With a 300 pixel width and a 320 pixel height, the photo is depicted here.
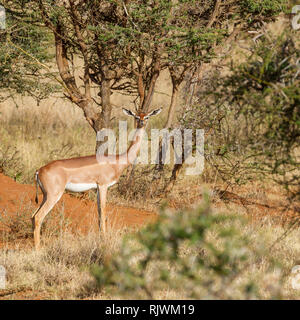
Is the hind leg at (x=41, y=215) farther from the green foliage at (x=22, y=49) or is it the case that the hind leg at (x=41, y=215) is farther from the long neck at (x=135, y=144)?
the green foliage at (x=22, y=49)

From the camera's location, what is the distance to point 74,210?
8.72m

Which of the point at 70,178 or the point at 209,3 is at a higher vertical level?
the point at 209,3

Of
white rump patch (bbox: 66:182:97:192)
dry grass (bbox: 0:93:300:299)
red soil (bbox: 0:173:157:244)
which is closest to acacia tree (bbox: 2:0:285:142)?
red soil (bbox: 0:173:157:244)

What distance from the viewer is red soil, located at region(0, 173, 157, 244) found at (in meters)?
8.12

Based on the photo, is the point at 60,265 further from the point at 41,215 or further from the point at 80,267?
the point at 41,215

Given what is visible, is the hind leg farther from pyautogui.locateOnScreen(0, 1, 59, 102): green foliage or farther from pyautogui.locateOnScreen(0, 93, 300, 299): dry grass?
pyautogui.locateOnScreen(0, 1, 59, 102): green foliage

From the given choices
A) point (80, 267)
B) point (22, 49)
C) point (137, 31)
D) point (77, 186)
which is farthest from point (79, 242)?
point (22, 49)

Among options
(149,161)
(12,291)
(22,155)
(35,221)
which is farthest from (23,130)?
(12,291)

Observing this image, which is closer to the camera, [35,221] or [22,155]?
[35,221]

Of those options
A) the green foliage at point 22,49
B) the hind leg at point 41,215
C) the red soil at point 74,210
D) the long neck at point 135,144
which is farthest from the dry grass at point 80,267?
the green foliage at point 22,49

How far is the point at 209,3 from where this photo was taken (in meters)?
9.73
